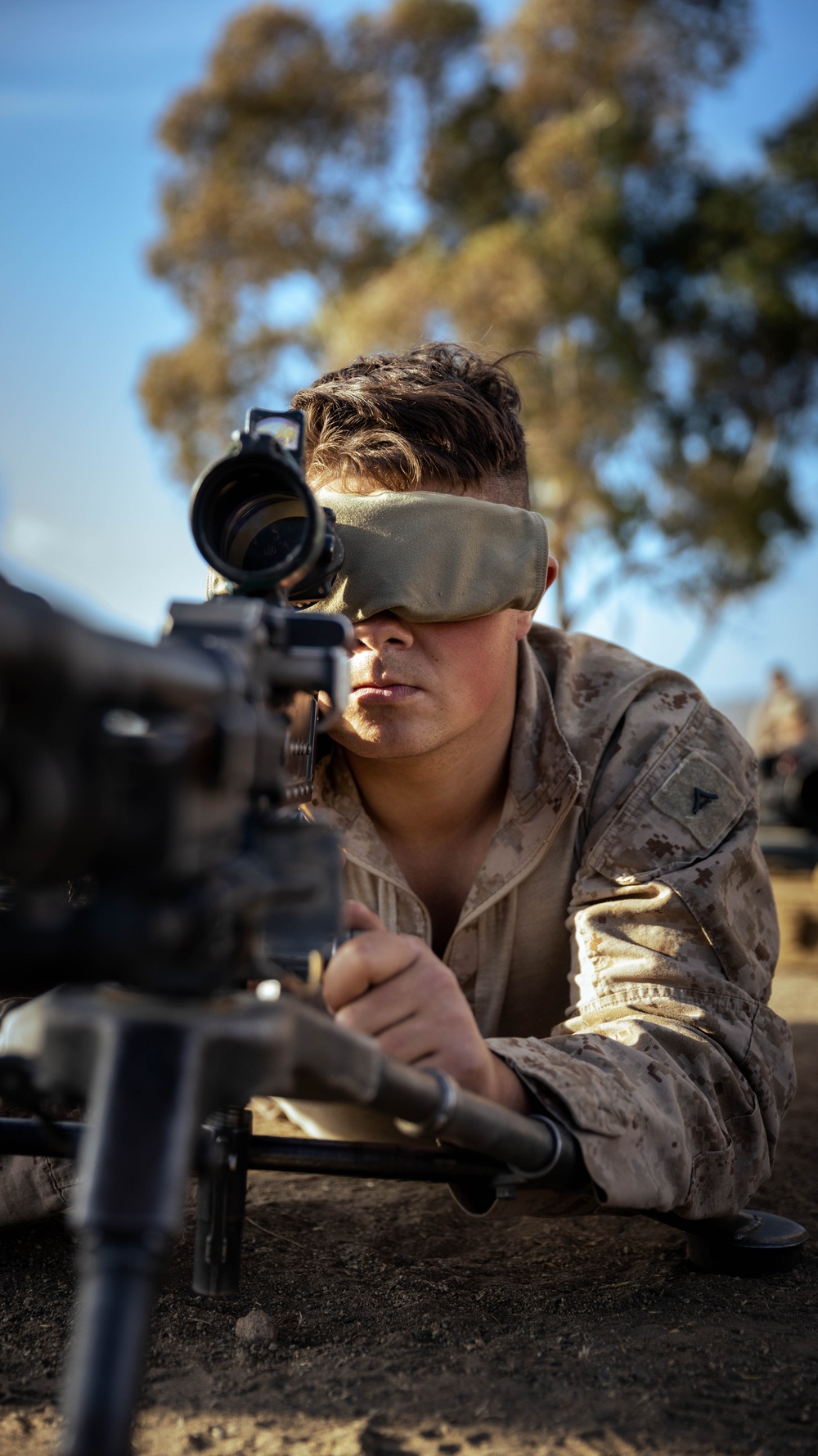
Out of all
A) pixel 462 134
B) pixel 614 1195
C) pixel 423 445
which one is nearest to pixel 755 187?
pixel 462 134

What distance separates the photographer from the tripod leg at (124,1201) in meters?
0.95

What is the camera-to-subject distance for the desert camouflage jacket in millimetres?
1763

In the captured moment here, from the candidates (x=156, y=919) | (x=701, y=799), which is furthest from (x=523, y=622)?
(x=156, y=919)

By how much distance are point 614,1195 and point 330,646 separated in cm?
83

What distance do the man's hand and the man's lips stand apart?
0.80m

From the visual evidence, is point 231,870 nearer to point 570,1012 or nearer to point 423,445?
point 570,1012

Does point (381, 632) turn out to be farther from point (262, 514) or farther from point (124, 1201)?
point (124, 1201)

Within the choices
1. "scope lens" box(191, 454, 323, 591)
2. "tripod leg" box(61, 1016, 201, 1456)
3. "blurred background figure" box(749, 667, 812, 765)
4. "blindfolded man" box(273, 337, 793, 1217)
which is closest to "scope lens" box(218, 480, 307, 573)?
"scope lens" box(191, 454, 323, 591)

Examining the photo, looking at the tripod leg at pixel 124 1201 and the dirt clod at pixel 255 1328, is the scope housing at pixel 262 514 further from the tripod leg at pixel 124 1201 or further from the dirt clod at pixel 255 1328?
the dirt clod at pixel 255 1328

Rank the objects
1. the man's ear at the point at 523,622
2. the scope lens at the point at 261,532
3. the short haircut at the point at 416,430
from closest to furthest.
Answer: the scope lens at the point at 261,532
the short haircut at the point at 416,430
the man's ear at the point at 523,622

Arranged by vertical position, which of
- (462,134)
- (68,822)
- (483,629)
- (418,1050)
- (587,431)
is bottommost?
(418,1050)

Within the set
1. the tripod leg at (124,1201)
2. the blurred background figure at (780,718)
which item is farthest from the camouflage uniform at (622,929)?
the blurred background figure at (780,718)

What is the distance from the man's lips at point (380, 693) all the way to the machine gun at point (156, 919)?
85cm

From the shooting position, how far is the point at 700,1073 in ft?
6.32
